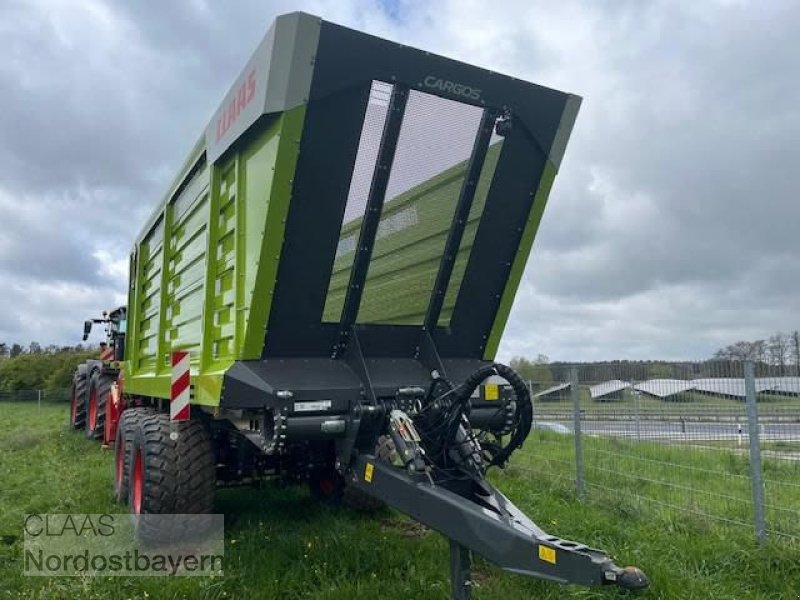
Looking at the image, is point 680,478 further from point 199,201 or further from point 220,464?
point 199,201

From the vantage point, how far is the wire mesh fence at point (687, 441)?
4945 mm

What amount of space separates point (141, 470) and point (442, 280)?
8.52 feet

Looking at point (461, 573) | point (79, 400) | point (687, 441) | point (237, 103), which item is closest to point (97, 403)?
point (79, 400)

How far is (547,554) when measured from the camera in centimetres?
272

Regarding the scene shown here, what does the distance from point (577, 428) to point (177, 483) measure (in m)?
3.95

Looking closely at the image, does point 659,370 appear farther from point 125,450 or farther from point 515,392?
point 125,450

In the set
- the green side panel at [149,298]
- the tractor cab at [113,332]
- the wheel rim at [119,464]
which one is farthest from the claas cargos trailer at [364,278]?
the tractor cab at [113,332]

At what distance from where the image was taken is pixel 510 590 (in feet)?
12.9

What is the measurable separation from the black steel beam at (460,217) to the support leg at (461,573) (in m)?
1.71

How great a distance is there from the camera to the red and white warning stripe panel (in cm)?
449

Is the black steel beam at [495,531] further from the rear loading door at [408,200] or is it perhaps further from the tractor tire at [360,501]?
the tractor tire at [360,501]

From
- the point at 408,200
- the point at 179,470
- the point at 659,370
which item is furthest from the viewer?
the point at 659,370

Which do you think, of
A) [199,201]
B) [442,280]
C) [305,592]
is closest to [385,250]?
[442,280]

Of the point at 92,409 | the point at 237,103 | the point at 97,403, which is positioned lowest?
the point at 92,409
